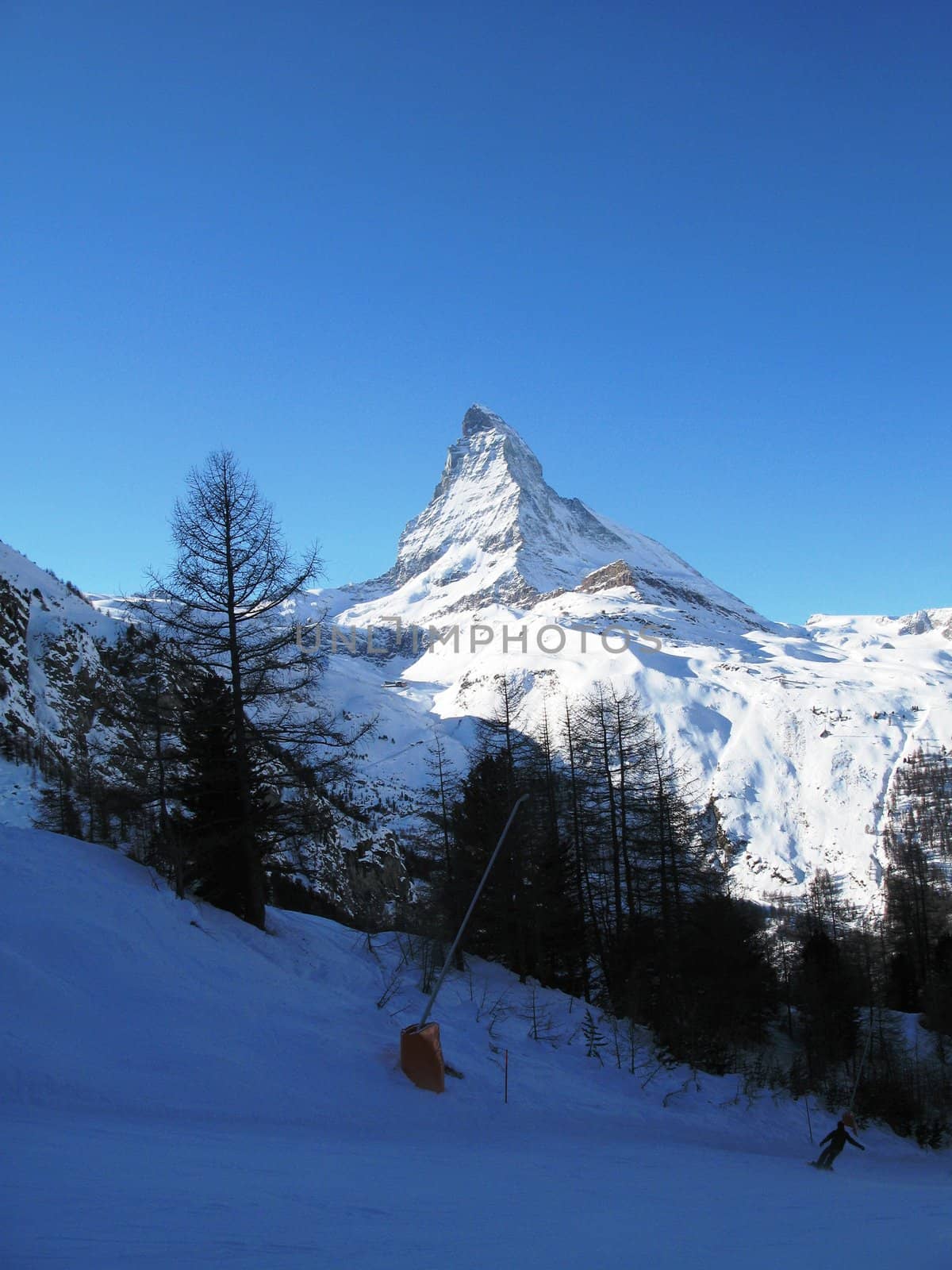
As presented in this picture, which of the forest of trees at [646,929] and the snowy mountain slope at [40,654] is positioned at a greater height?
the snowy mountain slope at [40,654]

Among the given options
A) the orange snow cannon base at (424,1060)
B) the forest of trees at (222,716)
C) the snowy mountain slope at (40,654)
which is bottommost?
the orange snow cannon base at (424,1060)

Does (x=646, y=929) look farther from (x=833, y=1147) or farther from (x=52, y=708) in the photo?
(x=52, y=708)

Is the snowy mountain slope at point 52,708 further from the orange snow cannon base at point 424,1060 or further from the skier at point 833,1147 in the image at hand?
the skier at point 833,1147

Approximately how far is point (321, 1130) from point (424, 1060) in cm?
311

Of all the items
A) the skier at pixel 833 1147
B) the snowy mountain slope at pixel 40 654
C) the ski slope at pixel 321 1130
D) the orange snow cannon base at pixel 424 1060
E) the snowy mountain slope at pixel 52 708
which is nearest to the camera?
the ski slope at pixel 321 1130

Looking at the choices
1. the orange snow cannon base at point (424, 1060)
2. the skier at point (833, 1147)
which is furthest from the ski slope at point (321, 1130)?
the skier at point (833, 1147)

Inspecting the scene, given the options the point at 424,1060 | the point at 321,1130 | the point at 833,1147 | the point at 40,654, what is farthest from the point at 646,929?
the point at 40,654

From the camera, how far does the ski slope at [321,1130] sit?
604cm

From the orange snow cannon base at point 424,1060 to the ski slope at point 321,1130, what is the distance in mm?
285

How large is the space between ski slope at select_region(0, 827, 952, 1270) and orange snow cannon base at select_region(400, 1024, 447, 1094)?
29 cm

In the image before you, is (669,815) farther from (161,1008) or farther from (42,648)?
(42,648)

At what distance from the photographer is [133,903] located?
47.9 ft

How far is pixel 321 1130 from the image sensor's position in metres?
10.1

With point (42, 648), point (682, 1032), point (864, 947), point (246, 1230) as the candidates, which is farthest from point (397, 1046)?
point (42, 648)
